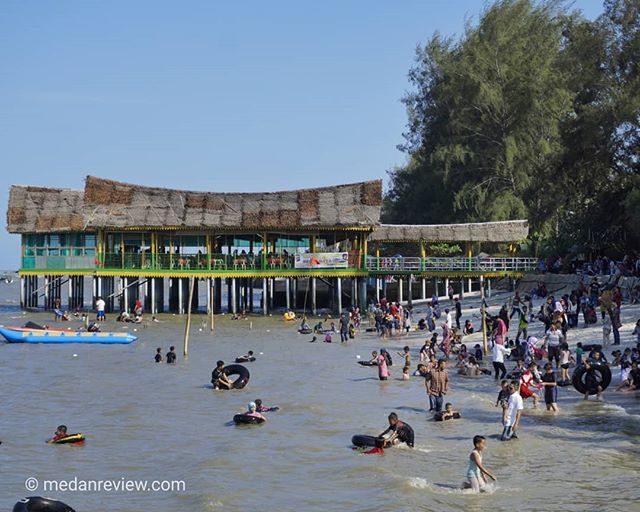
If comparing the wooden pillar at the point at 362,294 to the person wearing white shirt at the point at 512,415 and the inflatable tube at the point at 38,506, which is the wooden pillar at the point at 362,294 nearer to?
the person wearing white shirt at the point at 512,415

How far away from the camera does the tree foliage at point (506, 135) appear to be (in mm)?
49688

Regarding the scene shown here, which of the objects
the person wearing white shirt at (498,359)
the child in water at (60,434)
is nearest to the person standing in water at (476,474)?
the child in water at (60,434)

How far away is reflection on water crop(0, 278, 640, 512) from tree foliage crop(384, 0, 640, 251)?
22.4 meters

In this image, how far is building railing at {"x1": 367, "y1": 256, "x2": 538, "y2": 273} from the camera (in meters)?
50.7

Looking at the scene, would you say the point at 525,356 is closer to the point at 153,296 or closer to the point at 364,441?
the point at 364,441

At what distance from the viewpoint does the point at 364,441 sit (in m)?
19.4

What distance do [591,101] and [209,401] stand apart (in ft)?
92.1

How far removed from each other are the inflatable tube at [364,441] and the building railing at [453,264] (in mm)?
32014

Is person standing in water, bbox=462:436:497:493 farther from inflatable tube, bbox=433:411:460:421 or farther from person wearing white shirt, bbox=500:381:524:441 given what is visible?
inflatable tube, bbox=433:411:460:421

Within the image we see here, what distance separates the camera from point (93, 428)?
22219 mm

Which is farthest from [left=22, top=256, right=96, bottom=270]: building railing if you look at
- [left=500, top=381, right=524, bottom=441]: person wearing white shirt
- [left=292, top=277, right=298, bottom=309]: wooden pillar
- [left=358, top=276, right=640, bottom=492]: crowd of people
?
[left=500, top=381, right=524, bottom=441]: person wearing white shirt

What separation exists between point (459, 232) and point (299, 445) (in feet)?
112

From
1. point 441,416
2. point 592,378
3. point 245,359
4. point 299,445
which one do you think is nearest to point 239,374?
point 245,359

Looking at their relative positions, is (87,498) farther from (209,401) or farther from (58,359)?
(58,359)
